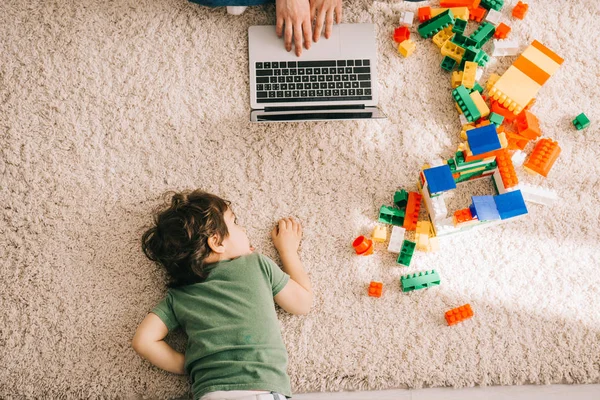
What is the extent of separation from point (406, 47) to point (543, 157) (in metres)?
0.50

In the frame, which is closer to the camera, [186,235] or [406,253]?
[186,235]

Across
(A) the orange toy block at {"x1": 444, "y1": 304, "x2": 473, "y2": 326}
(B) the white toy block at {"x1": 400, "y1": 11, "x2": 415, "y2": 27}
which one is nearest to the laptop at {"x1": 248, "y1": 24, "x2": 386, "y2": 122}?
(B) the white toy block at {"x1": 400, "y1": 11, "x2": 415, "y2": 27}

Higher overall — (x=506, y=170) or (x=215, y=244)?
(x=506, y=170)

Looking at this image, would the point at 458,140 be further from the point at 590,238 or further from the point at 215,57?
the point at 215,57

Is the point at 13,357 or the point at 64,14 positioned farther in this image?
the point at 64,14

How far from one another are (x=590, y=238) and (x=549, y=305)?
23 centimetres

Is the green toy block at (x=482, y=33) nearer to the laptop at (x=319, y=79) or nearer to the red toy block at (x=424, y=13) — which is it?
the red toy block at (x=424, y=13)

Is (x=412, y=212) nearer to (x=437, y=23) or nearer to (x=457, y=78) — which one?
(x=457, y=78)

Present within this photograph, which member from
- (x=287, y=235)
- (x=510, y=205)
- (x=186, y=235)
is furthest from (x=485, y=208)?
(x=186, y=235)

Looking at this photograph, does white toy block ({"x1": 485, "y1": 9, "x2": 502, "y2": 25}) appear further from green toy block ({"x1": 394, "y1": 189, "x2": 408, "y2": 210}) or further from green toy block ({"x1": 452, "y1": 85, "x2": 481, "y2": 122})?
green toy block ({"x1": 394, "y1": 189, "x2": 408, "y2": 210})

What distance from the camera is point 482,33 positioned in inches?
60.1

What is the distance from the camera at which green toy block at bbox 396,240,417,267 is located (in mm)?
1417

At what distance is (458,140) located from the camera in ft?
4.95

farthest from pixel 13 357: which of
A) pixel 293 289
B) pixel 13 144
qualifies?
pixel 293 289
